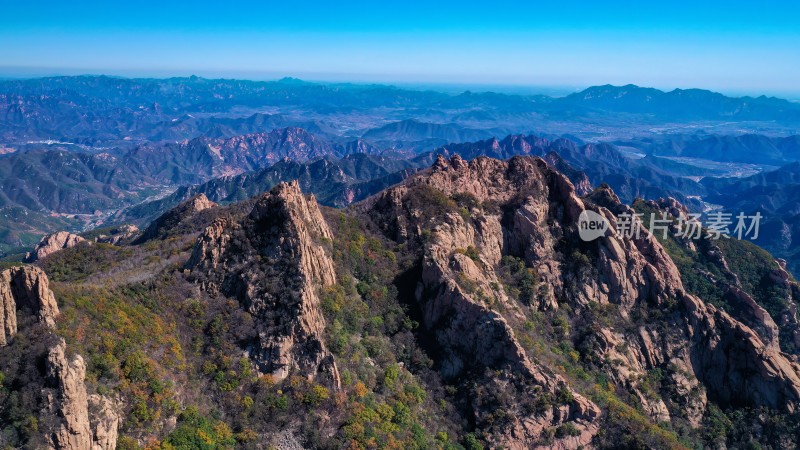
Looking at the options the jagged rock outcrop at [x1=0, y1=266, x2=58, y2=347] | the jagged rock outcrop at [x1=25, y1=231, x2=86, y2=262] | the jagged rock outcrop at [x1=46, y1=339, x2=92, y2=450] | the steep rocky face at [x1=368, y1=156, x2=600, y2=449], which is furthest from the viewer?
the jagged rock outcrop at [x1=25, y1=231, x2=86, y2=262]

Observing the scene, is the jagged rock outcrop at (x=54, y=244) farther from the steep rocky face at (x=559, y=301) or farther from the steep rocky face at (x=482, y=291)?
the steep rocky face at (x=482, y=291)

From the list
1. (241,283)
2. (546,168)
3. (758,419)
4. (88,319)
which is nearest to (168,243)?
(241,283)

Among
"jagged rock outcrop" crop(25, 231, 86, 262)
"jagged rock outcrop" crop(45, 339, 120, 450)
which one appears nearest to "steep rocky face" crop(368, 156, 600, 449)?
"jagged rock outcrop" crop(45, 339, 120, 450)

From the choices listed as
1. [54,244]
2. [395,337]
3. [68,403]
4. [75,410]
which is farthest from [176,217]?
[75,410]

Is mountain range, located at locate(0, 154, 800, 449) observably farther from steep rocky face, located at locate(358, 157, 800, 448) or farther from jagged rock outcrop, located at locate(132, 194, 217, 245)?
jagged rock outcrop, located at locate(132, 194, 217, 245)

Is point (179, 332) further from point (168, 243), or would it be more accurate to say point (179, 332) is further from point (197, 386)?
point (168, 243)

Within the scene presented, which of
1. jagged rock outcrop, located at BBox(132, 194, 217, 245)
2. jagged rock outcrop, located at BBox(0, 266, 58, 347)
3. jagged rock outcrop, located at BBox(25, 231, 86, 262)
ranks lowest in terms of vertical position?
jagged rock outcrop, located at BBox(25, 231, 86, 262)
